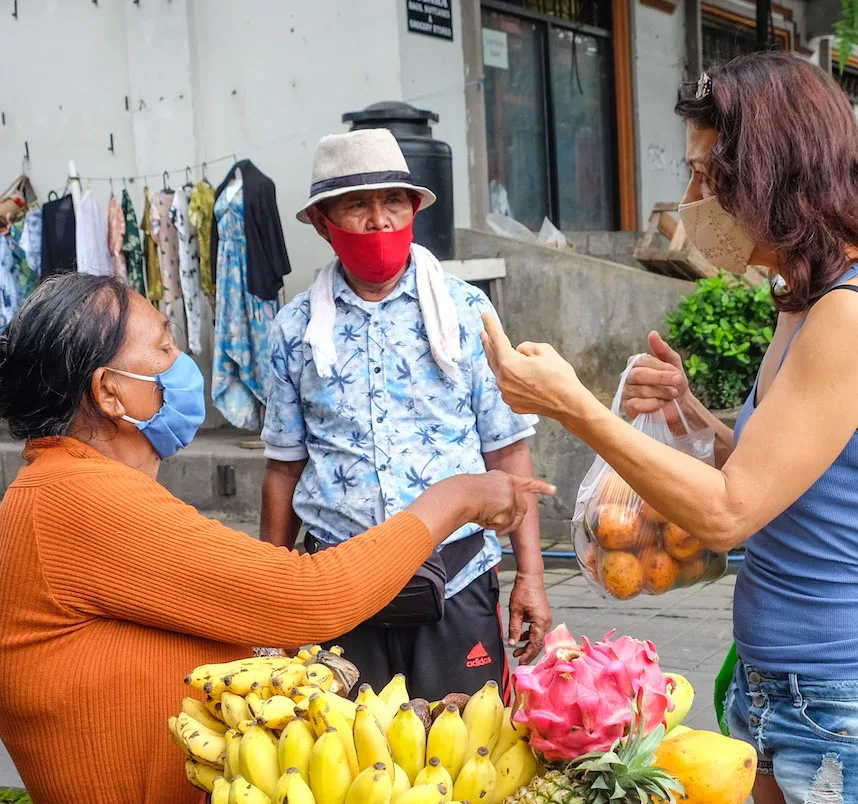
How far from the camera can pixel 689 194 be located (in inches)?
77.3

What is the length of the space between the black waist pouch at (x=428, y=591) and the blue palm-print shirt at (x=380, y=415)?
0.04 meters

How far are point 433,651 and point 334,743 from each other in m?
1.51

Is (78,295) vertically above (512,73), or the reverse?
(512,73)

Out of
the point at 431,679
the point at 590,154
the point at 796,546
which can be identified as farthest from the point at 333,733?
the point at 590,154

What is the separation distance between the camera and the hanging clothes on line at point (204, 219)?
7.31m

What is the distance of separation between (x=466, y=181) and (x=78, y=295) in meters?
6.23

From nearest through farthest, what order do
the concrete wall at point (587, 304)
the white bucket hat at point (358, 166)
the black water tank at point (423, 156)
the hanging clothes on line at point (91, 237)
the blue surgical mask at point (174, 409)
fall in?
the blue surgical mask at point (174, 409), the white bucket hat at point (358, 166), the black water tank at point (423, 156), the concrete wall at point (587, 304), the hanging clothes on line at point (91, 237)

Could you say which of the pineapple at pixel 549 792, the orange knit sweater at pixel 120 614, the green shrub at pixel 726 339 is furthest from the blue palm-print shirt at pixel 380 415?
the green shrub at pixel 726 339

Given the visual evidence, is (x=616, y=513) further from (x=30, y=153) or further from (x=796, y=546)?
(x=30, y=153)

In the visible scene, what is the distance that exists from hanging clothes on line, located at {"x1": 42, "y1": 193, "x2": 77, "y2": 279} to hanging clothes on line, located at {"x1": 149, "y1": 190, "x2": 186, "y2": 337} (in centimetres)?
65

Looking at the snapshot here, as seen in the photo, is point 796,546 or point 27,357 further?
point 27,357

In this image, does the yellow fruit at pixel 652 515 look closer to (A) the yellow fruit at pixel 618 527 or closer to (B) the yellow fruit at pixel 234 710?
(A) the yellow fruit at pixel 618 527

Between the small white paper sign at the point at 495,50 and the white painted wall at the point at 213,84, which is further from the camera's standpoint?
the small white paper sign at the point at 495,50

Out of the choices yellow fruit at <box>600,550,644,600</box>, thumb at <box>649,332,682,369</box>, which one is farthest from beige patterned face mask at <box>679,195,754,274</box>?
yellow fruit at <box>600,550,644,600</box>
